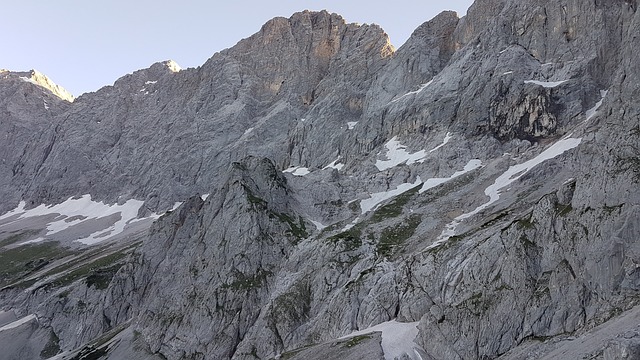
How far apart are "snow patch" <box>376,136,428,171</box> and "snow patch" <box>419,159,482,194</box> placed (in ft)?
37.3

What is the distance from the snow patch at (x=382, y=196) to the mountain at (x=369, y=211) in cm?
62

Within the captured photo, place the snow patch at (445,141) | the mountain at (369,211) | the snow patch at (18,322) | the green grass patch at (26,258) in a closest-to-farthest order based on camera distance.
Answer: the mountain at (369,211) < the snow patch at (18,322) < the snow patch at (445,141) < the green grass patch at (26,258)

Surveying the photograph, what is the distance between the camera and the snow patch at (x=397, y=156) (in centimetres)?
10378

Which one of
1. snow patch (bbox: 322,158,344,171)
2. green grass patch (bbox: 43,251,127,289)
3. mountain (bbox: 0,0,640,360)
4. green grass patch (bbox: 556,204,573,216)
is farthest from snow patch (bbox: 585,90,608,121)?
green grass patch (bbox: 43,251,127,289)

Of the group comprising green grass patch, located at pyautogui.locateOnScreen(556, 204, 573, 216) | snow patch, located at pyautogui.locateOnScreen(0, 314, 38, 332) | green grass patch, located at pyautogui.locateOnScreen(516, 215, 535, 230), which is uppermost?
snow patch, located at pyautogui.locateOnScreen(0, 314, 38, 332)

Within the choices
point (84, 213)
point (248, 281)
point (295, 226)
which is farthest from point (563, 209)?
point (84, 213)

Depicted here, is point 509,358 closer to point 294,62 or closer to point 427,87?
point 427,87

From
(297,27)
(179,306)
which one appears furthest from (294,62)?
(179,306)

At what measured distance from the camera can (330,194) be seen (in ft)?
327

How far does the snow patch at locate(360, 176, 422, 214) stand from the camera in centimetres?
9312

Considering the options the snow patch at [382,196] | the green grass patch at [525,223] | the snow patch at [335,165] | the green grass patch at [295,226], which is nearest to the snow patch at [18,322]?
the green grass patch at [295,226]

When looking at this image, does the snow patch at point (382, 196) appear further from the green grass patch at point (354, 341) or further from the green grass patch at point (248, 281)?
the green grass patch at point (354, 341)

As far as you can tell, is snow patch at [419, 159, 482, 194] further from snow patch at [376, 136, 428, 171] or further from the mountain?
snow patch at [376, 136, 428, 171]

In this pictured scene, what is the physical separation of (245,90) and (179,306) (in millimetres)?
115133
